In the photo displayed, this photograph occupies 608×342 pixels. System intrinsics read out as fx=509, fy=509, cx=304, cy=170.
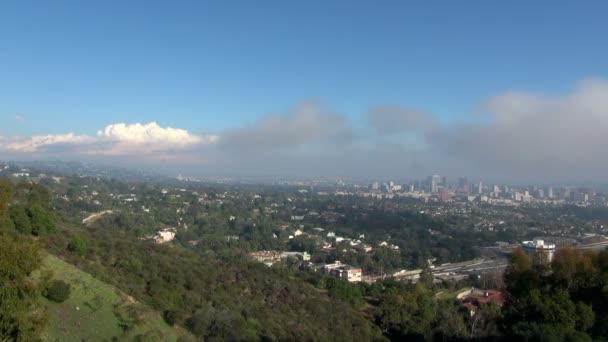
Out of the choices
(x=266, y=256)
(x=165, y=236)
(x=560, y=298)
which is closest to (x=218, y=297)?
(x=560, y=298)

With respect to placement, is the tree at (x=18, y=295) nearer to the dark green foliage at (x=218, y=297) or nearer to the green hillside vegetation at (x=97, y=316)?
the green hillside vegetation at (x=97, y=316)

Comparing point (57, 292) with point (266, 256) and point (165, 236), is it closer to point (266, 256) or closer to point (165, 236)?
point (266, 256)

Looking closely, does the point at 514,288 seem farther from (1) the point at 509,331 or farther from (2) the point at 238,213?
(2) the point at 238,213

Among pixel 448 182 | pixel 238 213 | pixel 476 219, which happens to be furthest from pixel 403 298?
pixel 448 182

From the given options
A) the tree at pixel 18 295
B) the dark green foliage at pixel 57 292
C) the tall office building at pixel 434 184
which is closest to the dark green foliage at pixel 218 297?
the dark green foliage at pixel 57 292

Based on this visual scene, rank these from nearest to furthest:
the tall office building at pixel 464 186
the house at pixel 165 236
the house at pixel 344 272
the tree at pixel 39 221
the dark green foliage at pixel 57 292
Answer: the dark green foliage at pixel 57 292
the tree at pixel 39 221
the house at pixel 344 272
the house at pixel 165 236
the tall office building at pixel 464 186

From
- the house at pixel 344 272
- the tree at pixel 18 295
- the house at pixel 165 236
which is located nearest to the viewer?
the tree at pixel 18 295
